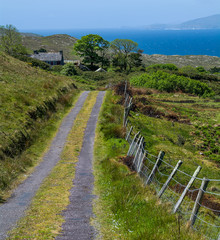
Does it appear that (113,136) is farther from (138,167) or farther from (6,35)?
(6,35)

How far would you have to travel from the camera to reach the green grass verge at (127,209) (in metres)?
8.28

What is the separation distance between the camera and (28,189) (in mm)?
12953

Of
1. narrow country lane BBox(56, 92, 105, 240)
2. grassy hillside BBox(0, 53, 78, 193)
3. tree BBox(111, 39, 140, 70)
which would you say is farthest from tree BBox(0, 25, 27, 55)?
narrow country lane BBox(56, 92, 105, 240)

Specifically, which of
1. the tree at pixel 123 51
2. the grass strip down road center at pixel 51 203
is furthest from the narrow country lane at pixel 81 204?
the tree at pixel 123 51

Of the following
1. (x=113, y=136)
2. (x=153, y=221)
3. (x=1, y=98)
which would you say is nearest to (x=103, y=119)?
(x=113, y=136)

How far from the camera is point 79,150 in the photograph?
20.1 meters

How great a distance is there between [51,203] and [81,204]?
3.99 ft

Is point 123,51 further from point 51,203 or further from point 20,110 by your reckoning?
point 51,203

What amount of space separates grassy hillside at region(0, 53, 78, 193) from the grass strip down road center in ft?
6.31

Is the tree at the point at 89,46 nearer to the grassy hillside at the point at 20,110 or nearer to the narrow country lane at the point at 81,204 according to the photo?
the grassy hillside at the point at 20,110

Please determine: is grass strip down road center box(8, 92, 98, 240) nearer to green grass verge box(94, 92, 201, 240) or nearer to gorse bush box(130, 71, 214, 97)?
green grass verge box(94, 92, 201, 240)

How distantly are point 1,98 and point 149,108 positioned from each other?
65.3 ft

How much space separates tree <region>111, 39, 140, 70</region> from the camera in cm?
10551

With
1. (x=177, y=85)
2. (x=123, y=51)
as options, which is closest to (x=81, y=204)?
(x=177, y=85)
